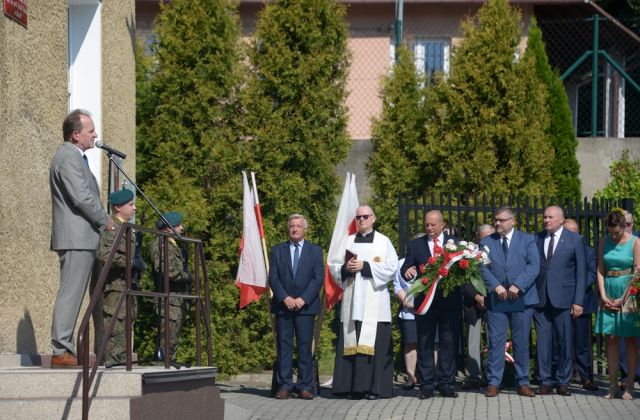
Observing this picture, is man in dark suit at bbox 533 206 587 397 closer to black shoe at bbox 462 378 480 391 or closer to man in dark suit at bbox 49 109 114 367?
black shoe at bbox 462 378 480 391

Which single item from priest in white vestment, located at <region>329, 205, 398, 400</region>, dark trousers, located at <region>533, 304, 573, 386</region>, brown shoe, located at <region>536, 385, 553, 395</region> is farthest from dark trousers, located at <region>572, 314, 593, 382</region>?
priest in white vestment, located at <region>329, 205, 398, 400</region>

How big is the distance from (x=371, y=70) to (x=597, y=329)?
9.94 metres

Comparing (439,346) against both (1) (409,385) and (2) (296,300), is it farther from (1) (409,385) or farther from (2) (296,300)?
(2) (296,300)

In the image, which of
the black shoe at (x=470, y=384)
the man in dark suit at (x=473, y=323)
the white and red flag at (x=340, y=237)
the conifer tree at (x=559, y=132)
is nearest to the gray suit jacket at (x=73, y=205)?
the white and red flag at (x=340, y=237)

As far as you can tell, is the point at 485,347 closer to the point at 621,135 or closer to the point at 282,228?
the point at 282,228

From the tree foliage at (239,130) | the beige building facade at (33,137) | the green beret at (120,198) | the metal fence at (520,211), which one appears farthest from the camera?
the tree foliage at (239,130)

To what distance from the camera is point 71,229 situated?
353 inches

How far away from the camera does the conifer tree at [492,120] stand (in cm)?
1588

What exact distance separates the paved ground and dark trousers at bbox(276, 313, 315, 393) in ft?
0.72

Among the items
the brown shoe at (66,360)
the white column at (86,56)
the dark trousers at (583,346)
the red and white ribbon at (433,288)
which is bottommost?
the dark trousers at (583,346)

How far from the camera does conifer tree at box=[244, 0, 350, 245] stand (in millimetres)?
15305

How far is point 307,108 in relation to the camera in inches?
605

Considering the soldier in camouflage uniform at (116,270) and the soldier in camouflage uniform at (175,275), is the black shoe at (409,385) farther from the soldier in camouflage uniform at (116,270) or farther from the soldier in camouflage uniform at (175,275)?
the soldier in camouflage uniform at (116,270)

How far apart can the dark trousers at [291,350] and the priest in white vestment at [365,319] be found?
1.08 ft
